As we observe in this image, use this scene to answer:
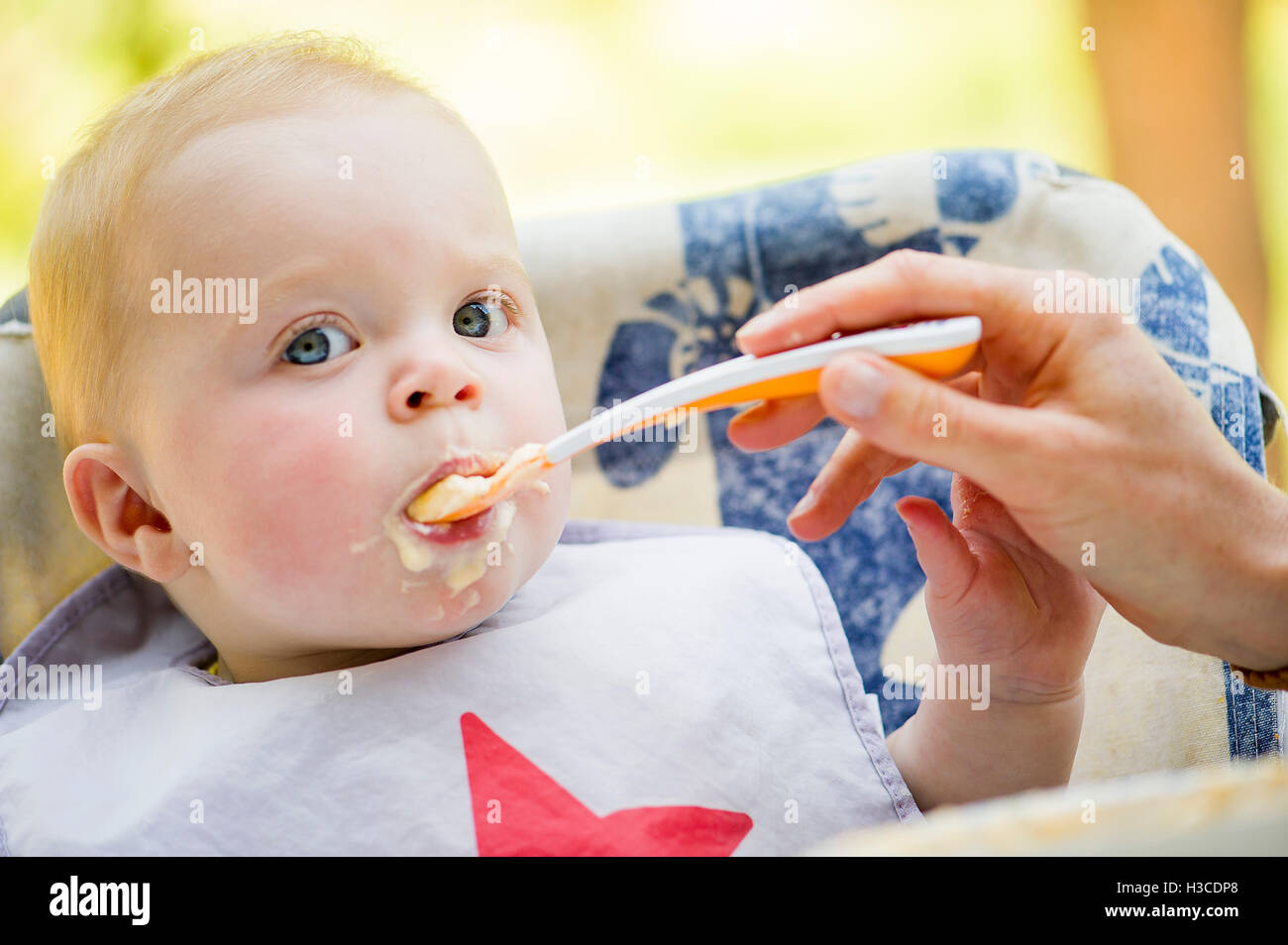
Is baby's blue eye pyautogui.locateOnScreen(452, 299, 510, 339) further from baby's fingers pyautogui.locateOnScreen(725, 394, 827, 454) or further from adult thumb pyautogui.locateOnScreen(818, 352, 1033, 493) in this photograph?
adult thumb pyautogui.locateOnScreen(818, 352, 1033, 493)

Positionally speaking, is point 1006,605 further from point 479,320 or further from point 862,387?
point 479,320

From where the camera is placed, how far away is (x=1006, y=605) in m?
0.83

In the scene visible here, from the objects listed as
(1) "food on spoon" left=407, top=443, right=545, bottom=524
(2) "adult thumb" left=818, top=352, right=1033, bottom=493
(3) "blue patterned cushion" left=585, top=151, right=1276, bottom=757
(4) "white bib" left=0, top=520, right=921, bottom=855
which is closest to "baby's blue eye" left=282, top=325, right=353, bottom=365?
(1) "food on spoon" left=407, top=443, right=545, bottom=524

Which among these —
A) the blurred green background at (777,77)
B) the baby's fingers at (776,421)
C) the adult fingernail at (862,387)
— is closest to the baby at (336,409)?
the baby's fingers at (776,421)

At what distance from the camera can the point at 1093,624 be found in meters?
0.85

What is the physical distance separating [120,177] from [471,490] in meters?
0.39

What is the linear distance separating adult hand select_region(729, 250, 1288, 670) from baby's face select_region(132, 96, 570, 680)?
0.23m

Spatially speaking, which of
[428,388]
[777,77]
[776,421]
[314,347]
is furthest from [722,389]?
[777,77]

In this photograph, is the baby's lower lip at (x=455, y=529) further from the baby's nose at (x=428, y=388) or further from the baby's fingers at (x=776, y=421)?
the baby's fingers at (x=776, y=421)

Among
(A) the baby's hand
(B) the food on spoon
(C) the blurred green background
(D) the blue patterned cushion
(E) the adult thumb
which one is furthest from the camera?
(C) the blurred green background

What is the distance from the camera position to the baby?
2.44ft
